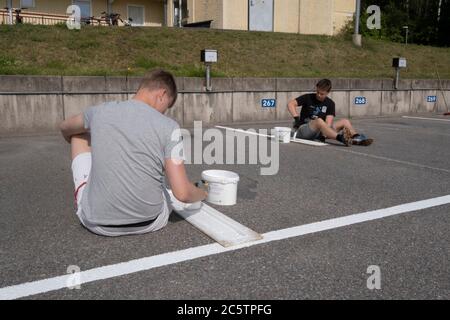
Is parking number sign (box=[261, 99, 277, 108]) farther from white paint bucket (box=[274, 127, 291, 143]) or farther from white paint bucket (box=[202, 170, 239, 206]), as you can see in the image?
white paint bucket (box=[202, 170, 239, 206])

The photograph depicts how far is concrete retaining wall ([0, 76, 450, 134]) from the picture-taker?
30.4 ft

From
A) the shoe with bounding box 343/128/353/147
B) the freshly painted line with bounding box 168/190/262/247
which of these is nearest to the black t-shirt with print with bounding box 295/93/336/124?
the shoe with bounding box 343/128/353/147

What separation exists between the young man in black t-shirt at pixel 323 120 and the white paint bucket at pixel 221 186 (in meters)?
4.12

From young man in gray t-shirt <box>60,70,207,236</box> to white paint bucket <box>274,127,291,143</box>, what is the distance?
206 inches

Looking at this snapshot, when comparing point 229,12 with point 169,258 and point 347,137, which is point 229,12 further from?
point 169,258

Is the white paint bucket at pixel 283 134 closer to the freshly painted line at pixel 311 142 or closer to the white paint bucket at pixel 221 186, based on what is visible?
the freshly painted line at pixel 311 142

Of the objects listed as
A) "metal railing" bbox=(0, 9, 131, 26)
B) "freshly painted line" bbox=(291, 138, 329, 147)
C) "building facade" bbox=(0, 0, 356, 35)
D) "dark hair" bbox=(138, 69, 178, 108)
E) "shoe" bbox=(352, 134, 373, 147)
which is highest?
"building facade" bbox=(0, 0, 356, 35)

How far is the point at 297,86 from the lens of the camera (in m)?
12.7

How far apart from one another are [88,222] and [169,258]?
0.76m

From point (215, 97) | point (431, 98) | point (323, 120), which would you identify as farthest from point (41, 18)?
point (323, 120)

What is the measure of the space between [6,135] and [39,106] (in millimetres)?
935

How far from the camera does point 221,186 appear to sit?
429 cm

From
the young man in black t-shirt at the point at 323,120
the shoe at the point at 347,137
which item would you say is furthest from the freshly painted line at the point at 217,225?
the shoe at the point at 347,137

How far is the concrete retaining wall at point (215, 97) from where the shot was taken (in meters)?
9.26
